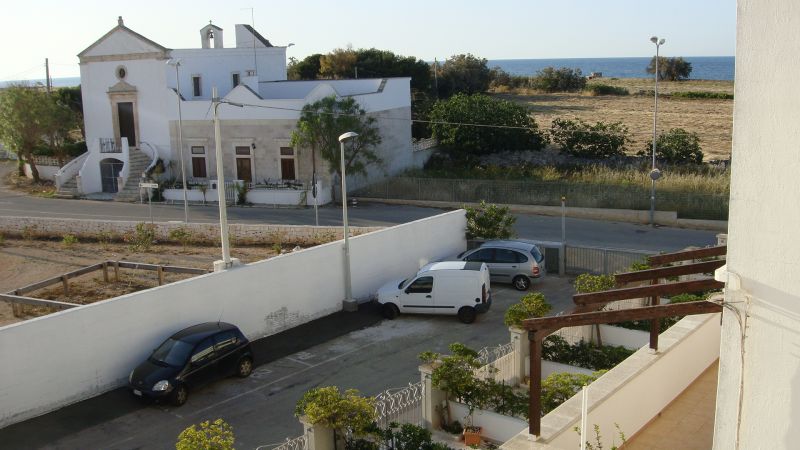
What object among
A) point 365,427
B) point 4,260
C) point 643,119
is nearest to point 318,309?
point 365,427

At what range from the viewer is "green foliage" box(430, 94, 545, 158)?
46.5 metres

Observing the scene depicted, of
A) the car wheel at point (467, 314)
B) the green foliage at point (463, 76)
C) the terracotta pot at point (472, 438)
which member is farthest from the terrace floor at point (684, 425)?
the green foliage at point (463, 76)

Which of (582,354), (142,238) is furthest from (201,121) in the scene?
(582,354)

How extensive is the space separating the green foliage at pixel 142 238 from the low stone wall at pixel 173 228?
46 cm

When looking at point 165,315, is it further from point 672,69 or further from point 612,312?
point 672,69

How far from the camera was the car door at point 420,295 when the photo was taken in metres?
19.9

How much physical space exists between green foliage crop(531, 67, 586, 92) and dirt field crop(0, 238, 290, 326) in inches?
3175

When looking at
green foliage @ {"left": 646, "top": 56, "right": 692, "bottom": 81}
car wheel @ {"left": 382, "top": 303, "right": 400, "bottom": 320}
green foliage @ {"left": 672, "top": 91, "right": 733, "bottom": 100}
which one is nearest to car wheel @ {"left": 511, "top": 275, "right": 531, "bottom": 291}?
car wheel @ {"left": 382, "top": 303, "right": 400, "bottom": 320}

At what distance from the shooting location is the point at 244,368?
1616 centimetres

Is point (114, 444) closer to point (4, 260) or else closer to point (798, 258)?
point (798, 258)

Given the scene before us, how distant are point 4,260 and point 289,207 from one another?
13949mm

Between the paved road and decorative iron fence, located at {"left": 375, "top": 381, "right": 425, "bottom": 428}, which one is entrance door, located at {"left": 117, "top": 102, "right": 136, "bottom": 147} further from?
decorative iron fence, located at {"left": 375, "top": 381, "right": 425, "bottom": 428}

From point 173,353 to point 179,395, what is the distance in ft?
3.00

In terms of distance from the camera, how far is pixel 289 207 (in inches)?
1486
